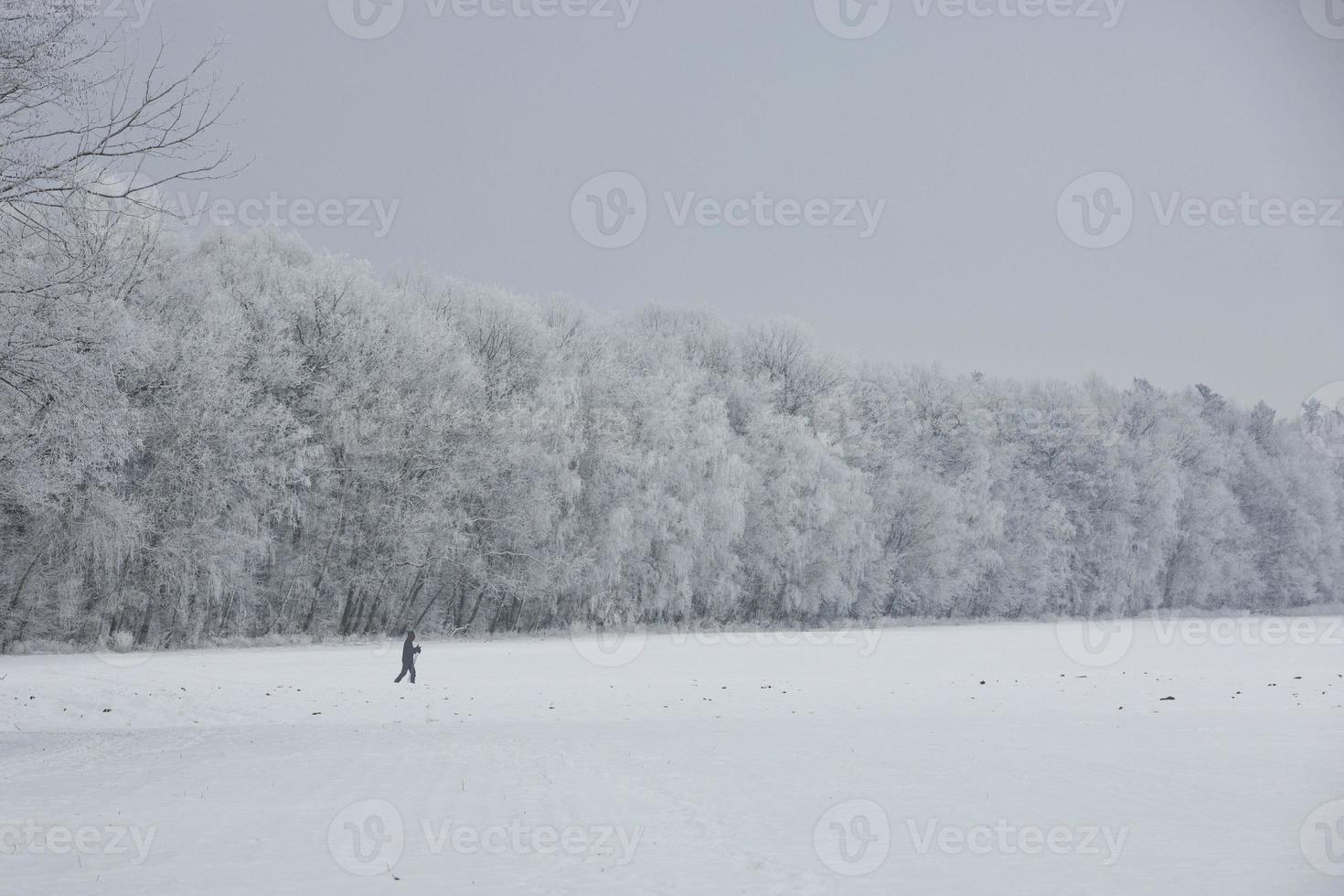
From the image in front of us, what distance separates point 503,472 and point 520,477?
79 cm

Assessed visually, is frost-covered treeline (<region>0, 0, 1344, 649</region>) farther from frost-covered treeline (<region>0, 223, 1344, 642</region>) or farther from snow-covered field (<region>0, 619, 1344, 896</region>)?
snow-covered field (<region>0, 619, 1344, 896</region>)

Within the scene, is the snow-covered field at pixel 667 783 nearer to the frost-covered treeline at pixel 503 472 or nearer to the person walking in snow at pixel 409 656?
the person walking in snow at pixel 409 656

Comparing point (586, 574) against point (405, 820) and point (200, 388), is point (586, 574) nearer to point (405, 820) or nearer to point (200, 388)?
point (200, 388)

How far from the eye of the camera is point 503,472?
46156mm

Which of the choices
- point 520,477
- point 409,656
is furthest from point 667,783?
point 520,477

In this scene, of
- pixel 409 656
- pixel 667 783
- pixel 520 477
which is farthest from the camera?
pixel 520 477

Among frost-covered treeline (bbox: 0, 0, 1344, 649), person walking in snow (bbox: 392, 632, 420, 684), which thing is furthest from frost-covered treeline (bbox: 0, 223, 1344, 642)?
person walking in snow (bbox: 392, 632, 420, 684)

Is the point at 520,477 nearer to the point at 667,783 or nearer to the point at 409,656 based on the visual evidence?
the point at 409,656

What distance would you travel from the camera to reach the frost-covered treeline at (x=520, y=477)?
117 ft

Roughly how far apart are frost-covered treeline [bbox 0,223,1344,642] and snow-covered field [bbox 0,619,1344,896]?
519cm

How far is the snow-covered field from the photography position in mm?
8539

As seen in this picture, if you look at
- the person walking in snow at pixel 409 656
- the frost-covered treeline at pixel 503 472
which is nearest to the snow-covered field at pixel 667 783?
the person walking in snow at pixel 409 656

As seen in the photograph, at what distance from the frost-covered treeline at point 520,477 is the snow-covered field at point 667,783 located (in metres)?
5.19

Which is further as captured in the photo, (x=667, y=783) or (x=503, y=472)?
(x=503, y=472)
